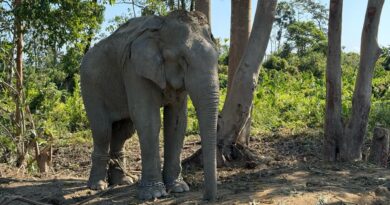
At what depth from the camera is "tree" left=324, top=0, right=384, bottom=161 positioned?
26.8ft

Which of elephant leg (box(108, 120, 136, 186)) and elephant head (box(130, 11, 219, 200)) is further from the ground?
elephant head (box(130, 11, 219, 200))

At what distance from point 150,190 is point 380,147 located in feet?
13.2

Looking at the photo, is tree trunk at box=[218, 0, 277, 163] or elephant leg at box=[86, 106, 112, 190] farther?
tree trunk at box=[218, 0, 277, 163]

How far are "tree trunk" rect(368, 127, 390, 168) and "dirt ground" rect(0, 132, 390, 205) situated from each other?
0.60m

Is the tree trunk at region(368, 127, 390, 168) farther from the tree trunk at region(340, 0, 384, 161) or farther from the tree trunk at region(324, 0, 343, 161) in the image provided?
the tree trunk at region(324, 0, 343, 161)

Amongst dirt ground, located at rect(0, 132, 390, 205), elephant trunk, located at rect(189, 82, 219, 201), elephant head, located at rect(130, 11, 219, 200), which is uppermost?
elephant head, located at rect(130, 11, 219, 200)

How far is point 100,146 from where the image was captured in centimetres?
753

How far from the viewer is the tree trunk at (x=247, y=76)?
321 inches

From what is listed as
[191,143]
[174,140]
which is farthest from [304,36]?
[174,140]

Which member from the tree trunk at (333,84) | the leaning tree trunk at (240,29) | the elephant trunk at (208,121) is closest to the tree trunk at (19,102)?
the leaning tree trunk at (240,29)

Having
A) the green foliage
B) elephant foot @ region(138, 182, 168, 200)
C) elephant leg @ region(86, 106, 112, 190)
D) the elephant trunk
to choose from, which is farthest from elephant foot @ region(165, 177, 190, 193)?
the green foliage

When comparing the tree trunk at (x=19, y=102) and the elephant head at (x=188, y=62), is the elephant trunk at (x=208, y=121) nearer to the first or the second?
the elephant head at (x=188, y=62)

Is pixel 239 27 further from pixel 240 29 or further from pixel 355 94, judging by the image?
pixel 355 94

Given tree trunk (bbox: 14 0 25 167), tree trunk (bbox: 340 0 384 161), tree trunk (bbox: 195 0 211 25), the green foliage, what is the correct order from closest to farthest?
tree trunk (bbox: 340 0 384 161), tree trunk (bbox: 195 0 211 25), tree trunk (bbox: 14 0 25 167), the green foliage
